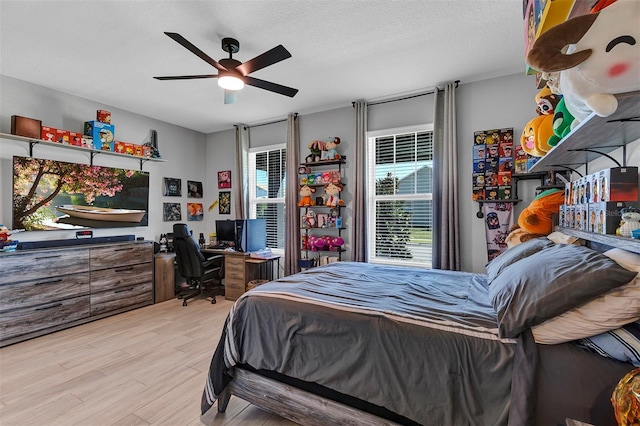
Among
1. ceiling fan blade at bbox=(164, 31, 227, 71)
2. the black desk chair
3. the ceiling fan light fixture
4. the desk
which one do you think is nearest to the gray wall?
the black desk chair

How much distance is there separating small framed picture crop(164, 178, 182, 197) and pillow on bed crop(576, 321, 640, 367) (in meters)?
5.01

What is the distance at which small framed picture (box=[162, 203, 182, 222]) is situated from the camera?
4602mm

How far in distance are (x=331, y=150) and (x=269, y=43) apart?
1.63 meters

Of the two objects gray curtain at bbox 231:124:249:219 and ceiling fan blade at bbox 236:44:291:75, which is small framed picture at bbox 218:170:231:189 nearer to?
gray curtain at bbox 231:124:249:219

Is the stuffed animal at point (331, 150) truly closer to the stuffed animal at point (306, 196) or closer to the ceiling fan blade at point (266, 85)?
the stuffed animal at point (306, 196)

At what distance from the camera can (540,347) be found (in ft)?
3.52

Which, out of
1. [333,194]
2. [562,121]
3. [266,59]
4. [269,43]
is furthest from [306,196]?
[562,121]

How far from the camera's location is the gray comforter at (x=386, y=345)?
1.14 meters

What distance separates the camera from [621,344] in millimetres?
946

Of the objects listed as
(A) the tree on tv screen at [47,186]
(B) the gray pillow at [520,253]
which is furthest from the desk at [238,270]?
(B) the gray pillow at [520,253]

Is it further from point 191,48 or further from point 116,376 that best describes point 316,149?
point 116,376

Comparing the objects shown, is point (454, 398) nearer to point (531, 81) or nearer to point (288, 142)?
point (531, 81)

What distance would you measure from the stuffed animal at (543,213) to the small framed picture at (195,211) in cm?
470

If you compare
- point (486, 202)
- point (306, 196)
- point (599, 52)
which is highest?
point (599, 52)
